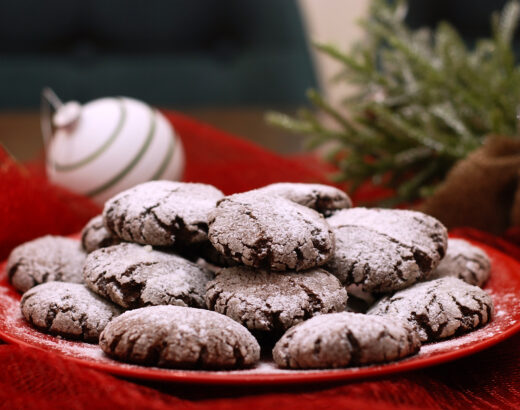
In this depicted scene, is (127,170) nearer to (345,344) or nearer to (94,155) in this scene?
(94,155)

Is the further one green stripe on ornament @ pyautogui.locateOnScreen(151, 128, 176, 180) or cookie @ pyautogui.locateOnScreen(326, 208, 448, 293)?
green stripe on ornament @ pyautogui.locateOnScreen(151, 128, 176, 180)

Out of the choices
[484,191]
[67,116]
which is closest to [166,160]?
[67,116]

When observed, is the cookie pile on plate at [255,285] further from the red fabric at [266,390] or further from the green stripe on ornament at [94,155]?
the green stripe on ornament at [94,155]

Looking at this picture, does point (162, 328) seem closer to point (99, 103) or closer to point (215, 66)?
point (99, 103)

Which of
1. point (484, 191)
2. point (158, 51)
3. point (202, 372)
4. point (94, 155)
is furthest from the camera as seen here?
point (158, 51)

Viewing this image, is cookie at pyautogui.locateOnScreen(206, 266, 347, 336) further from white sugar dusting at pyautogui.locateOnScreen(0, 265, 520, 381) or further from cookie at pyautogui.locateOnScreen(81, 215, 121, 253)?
cookie at pyautogui.locateOnScreen(81, 215, 121, 253)

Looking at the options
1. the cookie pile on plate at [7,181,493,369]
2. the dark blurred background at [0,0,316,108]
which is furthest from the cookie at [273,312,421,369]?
the dark blurred background at [0,0,316,108]
